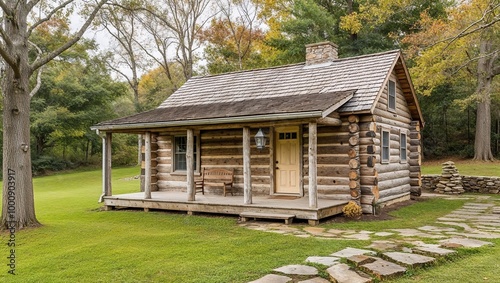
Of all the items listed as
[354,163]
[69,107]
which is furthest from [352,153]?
[69,107]

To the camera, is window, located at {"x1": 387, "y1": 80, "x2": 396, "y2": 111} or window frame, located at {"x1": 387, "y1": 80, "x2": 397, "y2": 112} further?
window, located at {"x1": 387, "y1": 80, "x2": 396, "y2": 111}

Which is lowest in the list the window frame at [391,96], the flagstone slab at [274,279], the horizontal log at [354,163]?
the flagstone slab at [274,279]

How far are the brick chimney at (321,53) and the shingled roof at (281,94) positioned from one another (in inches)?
10.7

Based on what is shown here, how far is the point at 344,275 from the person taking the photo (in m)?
5.03

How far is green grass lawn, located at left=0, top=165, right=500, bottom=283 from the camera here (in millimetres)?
5301

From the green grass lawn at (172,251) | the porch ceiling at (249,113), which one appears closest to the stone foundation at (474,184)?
the green grass lawn at (172,251)

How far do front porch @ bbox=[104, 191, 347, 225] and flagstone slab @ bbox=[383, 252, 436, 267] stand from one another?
332cm

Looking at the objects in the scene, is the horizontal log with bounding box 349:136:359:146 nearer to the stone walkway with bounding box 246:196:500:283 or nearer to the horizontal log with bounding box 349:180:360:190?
the horizontal log with bounding box 349:180:360:190

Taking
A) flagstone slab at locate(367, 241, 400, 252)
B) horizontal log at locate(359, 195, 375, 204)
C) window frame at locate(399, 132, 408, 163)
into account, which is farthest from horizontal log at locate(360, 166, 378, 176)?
flagstone slab at locate(367, 241, 400, 252)

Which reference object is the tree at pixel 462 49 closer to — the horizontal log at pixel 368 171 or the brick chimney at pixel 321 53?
the brick chimney at pixel 321 53

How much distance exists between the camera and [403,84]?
1352 centimetres

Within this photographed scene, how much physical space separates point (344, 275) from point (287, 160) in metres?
7.10

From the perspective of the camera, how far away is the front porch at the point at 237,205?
30.8ft

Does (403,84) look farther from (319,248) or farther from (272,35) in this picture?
(272,35)
